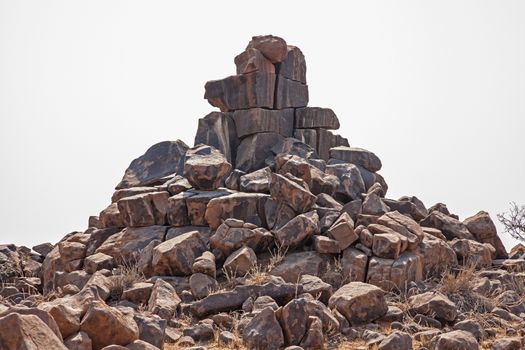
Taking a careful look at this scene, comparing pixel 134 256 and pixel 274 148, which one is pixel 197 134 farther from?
pixel 134 256

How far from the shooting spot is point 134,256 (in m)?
11.6

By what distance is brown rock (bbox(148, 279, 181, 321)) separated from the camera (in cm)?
813

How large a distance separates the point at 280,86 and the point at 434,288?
314 inches

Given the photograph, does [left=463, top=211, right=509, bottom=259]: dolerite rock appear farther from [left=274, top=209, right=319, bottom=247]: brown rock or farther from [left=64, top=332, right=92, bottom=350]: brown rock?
[left=64, top=332, right=92, bottom=350]: brown rock

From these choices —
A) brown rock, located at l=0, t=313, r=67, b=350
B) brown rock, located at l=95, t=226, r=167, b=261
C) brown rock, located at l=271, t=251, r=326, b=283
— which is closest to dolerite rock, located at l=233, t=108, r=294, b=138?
brown rock, located at l=95, t=226, r=167, b=261

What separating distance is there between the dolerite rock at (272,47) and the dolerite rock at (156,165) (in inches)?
138

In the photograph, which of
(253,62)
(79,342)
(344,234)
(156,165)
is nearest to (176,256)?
(344,234)

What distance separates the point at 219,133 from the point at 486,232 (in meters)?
7.45

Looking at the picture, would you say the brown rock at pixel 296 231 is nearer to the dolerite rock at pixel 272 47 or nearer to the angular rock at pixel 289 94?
the angular rock at pixel 289 94

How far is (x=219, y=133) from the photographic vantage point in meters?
15.6

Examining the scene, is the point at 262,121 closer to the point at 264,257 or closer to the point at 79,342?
the point at 264,257

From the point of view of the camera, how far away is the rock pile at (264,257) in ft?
22.3

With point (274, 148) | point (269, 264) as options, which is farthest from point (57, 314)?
point (274, 148)

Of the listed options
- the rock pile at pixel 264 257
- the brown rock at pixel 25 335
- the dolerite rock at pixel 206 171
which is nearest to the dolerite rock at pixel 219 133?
the rock pile at pixel 264 257
